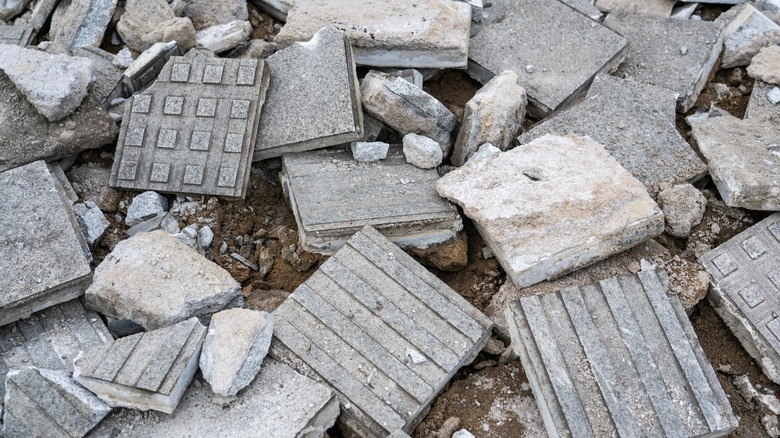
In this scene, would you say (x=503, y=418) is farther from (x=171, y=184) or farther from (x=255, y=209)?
(x=171, y=184)

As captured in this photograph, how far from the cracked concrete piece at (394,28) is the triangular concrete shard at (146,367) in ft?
6.77

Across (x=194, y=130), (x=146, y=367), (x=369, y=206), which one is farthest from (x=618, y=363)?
(x=194, y=130)

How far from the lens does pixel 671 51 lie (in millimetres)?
4641

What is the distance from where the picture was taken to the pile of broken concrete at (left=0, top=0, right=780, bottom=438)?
300 cm

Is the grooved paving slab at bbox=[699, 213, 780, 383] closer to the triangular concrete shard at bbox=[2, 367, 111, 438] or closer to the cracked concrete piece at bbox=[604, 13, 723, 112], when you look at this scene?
the cracked concrete piece at bbox=[604, 13, 723, 112]

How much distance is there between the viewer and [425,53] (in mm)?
4309

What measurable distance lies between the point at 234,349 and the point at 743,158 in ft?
9.02

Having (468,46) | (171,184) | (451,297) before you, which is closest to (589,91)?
(468,46)

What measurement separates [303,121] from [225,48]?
0.98 m

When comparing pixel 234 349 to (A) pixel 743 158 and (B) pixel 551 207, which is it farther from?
(A) pixel 743 158

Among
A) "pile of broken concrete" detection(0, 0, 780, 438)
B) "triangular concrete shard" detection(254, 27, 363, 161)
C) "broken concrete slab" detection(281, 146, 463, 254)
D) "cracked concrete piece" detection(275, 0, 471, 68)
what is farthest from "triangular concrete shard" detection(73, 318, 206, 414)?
"cracked concrete piece" detection(275, 0, 471, 68)

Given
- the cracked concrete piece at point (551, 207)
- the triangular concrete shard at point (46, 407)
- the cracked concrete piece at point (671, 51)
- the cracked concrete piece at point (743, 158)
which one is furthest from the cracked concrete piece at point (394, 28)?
the triangular concrete shard at point (46, 407)

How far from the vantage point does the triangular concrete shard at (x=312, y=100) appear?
388 cm

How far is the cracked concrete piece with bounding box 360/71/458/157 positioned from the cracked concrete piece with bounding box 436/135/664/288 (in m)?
0.40
